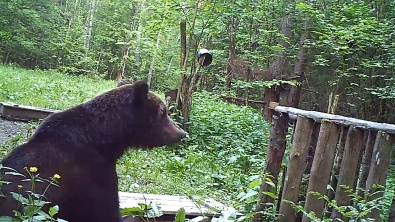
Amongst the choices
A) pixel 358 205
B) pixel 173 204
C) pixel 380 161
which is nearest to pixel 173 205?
pixel 173 204

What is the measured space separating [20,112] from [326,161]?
26.8ft

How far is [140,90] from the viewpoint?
12.6 feet

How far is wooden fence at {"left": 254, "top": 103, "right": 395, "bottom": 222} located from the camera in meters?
3.93

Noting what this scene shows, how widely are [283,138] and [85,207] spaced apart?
2.34m

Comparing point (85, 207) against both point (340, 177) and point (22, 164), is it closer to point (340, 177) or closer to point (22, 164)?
point (22, 164)

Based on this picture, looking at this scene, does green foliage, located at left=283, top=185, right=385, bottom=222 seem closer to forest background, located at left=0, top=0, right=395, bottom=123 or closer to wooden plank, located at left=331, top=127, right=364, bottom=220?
wooden plank, located at left=331, top=127, right=364, bottom=220

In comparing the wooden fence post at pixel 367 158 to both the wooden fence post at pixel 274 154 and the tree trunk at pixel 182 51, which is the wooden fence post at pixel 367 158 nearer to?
the wooden fence post at pixel 274 154

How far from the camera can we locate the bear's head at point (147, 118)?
152 inches

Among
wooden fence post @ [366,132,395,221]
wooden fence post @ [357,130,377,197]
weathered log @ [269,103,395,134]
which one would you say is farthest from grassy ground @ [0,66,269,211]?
wooden fence post @ [366,132,395,221]

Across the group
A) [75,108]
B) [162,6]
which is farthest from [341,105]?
[75,108]

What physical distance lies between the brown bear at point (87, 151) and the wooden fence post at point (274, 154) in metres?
1.46

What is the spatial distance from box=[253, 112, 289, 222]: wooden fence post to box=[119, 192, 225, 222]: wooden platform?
0.48m

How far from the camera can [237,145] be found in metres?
10.3

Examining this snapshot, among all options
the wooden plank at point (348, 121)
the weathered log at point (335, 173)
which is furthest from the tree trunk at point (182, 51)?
the weathered log at point (335, 173)
